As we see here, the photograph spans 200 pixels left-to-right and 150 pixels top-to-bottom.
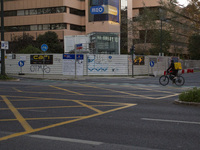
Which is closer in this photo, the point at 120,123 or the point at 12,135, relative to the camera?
the point at 12,135

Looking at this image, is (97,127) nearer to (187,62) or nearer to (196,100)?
(196,100)

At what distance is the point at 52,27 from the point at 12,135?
202 feet

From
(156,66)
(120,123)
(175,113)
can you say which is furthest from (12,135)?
(156,66)

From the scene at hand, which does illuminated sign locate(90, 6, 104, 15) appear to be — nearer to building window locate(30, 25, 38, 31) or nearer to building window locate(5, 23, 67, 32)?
building window locate(5, 23, 67, 32)

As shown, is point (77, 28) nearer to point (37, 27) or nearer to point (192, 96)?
point (37, 27)

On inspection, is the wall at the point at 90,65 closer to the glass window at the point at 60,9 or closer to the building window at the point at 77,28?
the glass window at the point at 60,9

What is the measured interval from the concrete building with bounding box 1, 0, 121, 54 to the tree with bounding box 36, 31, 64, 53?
3611 millimetres

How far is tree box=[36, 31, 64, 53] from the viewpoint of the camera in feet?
194

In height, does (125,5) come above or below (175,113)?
above

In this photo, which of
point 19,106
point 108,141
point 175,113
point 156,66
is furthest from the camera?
point 156,66

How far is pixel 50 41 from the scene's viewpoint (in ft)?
194

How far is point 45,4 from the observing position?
212 ft

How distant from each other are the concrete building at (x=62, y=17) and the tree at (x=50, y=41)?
11.8ft

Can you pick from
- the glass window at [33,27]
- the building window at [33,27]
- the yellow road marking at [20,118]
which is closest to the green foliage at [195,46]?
the building window at [33,27]
